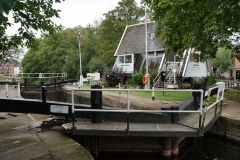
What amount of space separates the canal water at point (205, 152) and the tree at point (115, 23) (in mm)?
27191

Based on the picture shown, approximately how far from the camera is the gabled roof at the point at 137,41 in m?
26.3

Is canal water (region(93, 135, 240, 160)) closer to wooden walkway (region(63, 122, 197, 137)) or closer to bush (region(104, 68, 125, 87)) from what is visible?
wooden walkway (region(63, 122, 197, 137))

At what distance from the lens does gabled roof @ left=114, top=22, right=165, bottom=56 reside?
86.2 ft

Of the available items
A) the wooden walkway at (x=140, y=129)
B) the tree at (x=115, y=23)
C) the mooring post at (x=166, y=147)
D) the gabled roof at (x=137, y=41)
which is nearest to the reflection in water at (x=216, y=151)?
the mooring post at (x=166, y=147)

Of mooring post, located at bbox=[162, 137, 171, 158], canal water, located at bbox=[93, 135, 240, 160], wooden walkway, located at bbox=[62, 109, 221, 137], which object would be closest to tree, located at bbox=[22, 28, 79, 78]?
canal water, located at bbox=[93, 135, 240, 160]

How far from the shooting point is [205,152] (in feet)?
27.8

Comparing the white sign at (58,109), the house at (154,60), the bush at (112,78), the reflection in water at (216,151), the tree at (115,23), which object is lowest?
the reflection in water at (216,151)

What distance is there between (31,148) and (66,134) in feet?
4.31

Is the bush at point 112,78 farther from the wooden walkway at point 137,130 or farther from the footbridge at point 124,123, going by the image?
the wooden walkway at point 137,130

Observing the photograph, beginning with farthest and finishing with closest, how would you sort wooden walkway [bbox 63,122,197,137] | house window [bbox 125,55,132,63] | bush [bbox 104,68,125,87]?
1. house window [bbox 125,55,132,63]
2. bush [bbox 104,68,125,87]
3. wooden walkway [bbox 63,122,197,137]

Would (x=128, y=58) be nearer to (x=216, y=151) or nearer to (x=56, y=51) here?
(x=216, y=151)

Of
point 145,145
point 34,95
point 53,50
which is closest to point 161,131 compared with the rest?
point 145,145

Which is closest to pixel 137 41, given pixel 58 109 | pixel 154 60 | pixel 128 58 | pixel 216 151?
pixel 128 58

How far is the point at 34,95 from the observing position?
2175cm
